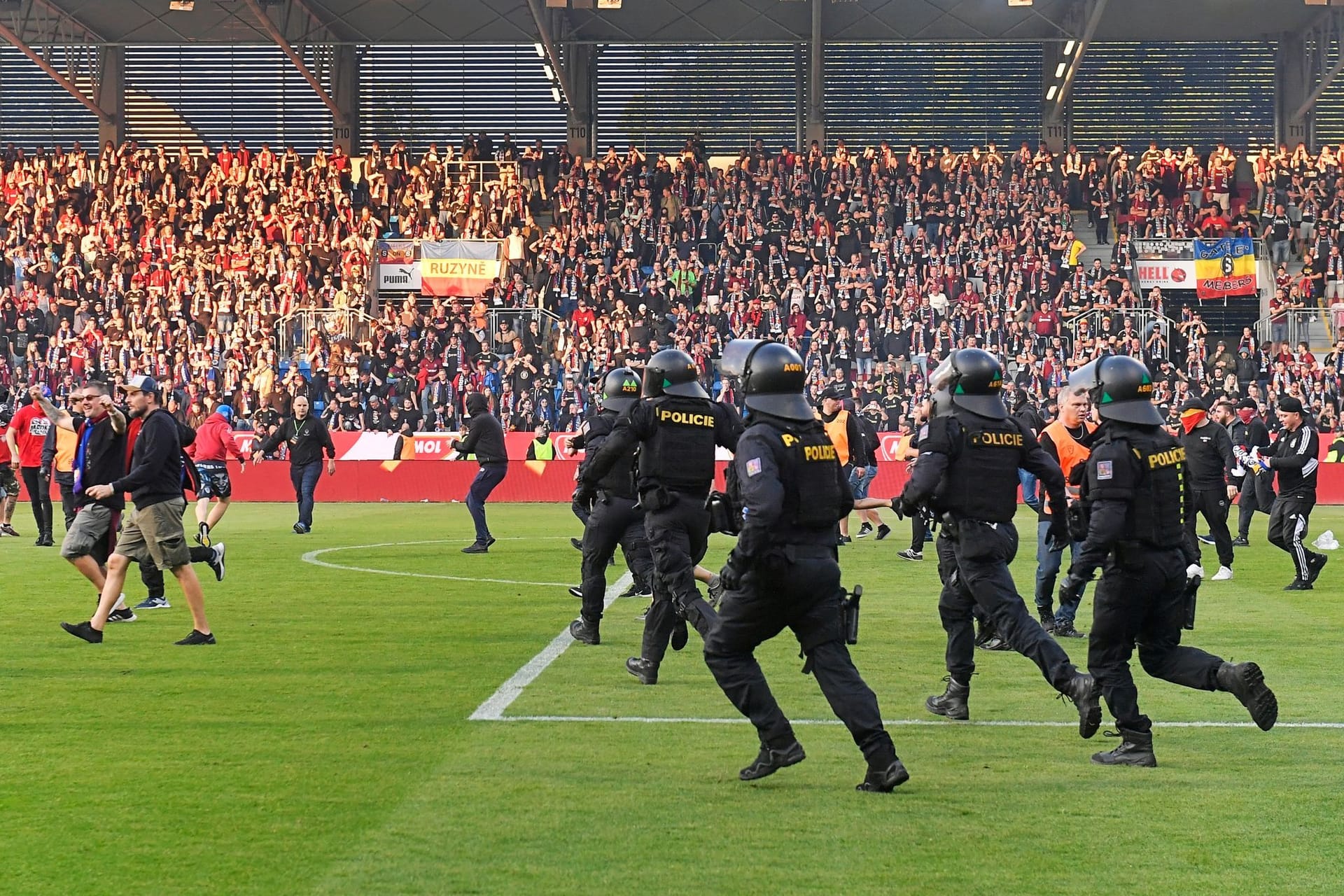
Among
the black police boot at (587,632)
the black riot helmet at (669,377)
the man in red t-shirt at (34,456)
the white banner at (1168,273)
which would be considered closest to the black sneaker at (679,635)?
the black riot helmet at (669,377)

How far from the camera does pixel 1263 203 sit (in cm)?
4109

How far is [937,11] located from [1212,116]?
29.1 ft

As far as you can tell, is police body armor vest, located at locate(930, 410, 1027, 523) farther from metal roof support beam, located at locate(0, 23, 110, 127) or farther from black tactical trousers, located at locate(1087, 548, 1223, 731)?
metal roof support beam, located at locate(0, 23, 110, 127)

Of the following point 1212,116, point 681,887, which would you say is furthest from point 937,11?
point 681,887

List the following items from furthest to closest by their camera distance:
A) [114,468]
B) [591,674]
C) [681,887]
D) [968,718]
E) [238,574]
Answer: [238,574], [114,468], [591,674], [968,718], [681,887]

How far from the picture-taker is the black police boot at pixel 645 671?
9836 mm

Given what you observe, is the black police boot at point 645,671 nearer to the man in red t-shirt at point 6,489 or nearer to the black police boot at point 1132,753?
the black police boot at point 1132,753

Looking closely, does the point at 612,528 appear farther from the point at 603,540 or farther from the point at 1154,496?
the point at 1154,496

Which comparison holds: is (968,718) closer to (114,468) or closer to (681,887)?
(681,887)

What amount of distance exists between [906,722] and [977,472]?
1.34 meters

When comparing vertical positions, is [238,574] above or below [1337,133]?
below

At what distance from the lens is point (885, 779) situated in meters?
6.78

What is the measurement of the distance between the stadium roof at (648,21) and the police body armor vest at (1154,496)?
37.1 meters

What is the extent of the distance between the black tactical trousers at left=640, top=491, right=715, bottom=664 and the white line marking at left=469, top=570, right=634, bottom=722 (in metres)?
0.97
